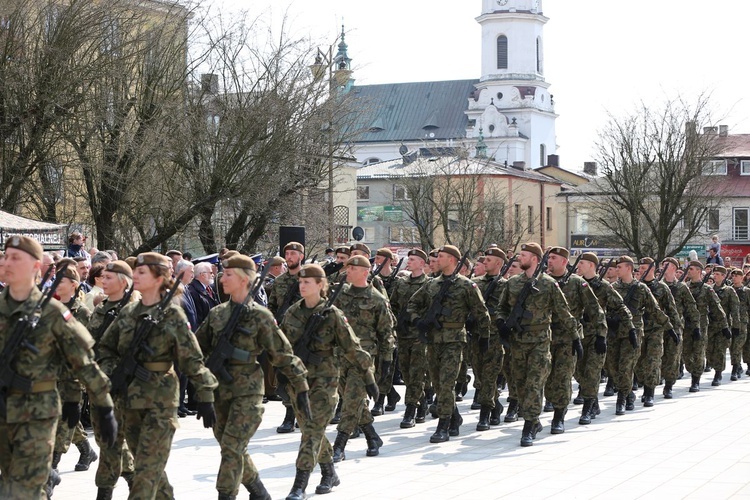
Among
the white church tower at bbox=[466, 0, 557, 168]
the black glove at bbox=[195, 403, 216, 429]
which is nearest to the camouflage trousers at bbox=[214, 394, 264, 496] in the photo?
the black glove at bbox=[195, 403, 216, 429]

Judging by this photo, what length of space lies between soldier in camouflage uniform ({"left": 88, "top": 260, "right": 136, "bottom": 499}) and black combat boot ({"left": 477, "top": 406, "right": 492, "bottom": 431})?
5.43 meters

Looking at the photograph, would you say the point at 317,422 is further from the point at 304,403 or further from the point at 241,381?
the point at 241,381

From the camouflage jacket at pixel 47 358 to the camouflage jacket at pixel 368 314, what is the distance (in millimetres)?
5050

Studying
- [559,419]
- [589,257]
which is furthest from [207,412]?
[589,257]

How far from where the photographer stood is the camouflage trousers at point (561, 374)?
46.7ft

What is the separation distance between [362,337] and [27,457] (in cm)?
568

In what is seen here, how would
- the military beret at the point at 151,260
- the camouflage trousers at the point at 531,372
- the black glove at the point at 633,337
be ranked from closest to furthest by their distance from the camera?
1. the military beret at the point at 151,260
2. the camouflage trousers at the point at 531,372
3. the black glove at the point at 633,337

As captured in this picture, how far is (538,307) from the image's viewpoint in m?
13.6

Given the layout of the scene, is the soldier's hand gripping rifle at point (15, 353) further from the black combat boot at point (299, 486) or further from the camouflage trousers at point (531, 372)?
the camouflage trousers at point (531, 372)

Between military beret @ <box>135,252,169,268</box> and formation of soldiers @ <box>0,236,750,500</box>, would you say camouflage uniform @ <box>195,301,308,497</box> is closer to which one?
formation of soldiers @ <box>0,236,750,500</box>

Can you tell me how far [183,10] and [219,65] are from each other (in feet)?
5.69

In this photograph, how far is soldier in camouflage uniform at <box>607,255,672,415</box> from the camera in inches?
645

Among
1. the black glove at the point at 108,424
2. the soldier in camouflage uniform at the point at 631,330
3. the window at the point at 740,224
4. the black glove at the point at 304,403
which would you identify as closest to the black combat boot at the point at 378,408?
the soldier in camouflage uniform at the point at 631,330

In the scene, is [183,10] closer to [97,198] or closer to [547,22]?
[97,198]
